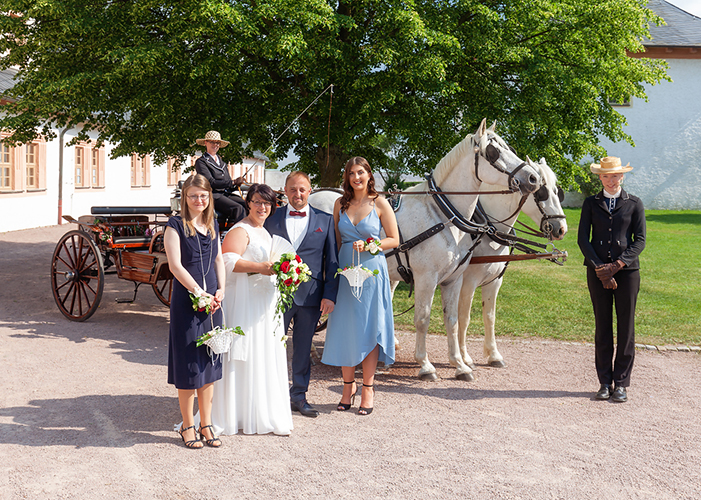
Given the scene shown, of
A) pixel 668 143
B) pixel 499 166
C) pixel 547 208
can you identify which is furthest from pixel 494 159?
pixel 668 143

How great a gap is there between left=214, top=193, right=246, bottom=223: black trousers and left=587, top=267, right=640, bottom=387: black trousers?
3.86 meters

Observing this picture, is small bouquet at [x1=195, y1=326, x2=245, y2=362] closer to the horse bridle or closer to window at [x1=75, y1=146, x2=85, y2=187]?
the horse bridle

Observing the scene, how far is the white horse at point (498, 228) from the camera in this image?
6174 millimetres

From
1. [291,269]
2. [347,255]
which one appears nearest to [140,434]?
[291,269]

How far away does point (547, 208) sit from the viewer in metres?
6.19

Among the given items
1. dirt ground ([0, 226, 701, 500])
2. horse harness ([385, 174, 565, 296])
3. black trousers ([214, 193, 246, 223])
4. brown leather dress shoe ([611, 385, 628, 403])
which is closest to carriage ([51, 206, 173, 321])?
black trousers ([214, 193, 246, 223])

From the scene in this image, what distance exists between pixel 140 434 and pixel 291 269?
1.53 metres

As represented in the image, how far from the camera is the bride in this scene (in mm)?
4355

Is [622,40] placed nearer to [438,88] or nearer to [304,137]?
[438,88]

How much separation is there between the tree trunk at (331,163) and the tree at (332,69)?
18.3 inches

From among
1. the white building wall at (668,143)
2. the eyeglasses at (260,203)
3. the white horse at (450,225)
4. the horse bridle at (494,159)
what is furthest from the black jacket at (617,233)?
the white building wall at (668,143)

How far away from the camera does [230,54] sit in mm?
9898

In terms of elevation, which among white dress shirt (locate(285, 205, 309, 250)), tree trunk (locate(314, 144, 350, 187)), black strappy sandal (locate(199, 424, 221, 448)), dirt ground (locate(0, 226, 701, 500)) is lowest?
dirt ground (locate(0, 226, 701, 500))

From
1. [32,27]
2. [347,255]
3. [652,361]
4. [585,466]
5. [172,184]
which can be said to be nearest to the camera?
[585,466]
